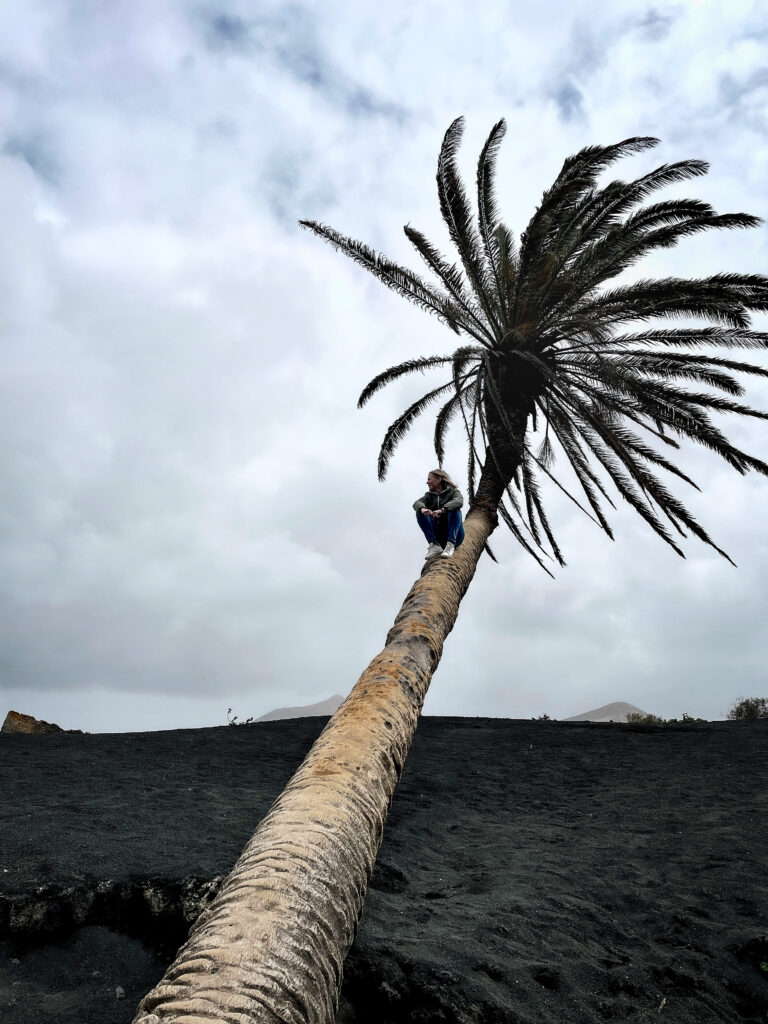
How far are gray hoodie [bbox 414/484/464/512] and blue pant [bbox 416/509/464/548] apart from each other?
8cm

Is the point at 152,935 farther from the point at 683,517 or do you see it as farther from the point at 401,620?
the point at 683,517

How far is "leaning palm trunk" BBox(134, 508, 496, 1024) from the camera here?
1772mm

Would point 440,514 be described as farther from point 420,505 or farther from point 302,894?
point 302,894

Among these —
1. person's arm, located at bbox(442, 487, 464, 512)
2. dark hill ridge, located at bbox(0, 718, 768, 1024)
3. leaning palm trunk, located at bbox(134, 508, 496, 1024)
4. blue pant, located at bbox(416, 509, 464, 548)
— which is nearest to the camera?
leaning palm trunk, located at bbox(134, 508, 496, 1024)

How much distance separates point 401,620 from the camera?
5105mm

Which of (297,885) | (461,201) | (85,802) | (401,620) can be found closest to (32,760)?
(85,802)

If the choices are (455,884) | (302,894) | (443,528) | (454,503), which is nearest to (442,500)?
(454,503)

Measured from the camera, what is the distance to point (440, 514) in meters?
6.52

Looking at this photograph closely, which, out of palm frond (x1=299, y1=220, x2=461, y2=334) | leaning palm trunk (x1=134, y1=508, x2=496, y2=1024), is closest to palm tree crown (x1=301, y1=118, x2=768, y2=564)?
palm frond (x1=299, y1=220, x2=461, y2=334)

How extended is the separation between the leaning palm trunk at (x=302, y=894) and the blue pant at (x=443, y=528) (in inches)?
117

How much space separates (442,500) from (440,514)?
0.65 ft

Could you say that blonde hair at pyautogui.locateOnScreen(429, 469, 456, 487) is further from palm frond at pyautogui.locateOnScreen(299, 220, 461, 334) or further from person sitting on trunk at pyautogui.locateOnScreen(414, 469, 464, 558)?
palm frond at pyautogui.locateOnScreen(299, 220, 461, 334)

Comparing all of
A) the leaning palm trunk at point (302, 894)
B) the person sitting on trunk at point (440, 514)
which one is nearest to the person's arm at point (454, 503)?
the person sitting on trunk at point (440, 514)

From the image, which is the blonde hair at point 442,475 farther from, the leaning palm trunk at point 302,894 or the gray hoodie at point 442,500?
the leaning palm trunk at point 302,894
